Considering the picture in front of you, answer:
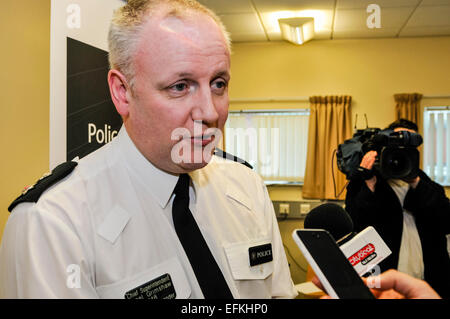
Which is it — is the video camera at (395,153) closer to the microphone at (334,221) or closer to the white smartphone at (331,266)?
the microphone at (334,221)

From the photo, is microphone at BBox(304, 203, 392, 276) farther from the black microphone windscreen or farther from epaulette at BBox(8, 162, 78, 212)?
epaulette at BBox(8, 162, 78, 212)

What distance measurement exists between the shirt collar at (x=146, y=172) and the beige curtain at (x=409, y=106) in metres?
3.78

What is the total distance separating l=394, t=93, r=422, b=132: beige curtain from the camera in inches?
158

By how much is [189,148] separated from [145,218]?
0.17 metres

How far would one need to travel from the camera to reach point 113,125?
4.81ft

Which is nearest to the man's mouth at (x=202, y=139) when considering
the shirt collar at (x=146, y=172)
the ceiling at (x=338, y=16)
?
the shirt collar at (x=146, y=172)

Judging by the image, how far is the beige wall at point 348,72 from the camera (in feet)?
13.3

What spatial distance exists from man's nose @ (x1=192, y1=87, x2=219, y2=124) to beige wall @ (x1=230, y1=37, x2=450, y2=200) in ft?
12.1

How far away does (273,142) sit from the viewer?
14.4ft

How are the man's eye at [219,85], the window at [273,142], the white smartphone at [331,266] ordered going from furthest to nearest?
the window at [273,142] < the man's eye at [219,85] < the white smartphone at [331,266]

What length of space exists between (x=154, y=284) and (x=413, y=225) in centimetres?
153

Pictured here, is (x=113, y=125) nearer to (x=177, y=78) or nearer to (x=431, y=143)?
(x=177, y=78)

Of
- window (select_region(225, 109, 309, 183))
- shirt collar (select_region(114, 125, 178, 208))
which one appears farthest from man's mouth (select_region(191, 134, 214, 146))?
window (select_region(225, 109, 309, 183))

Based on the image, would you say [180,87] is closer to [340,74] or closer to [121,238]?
[121,238]
